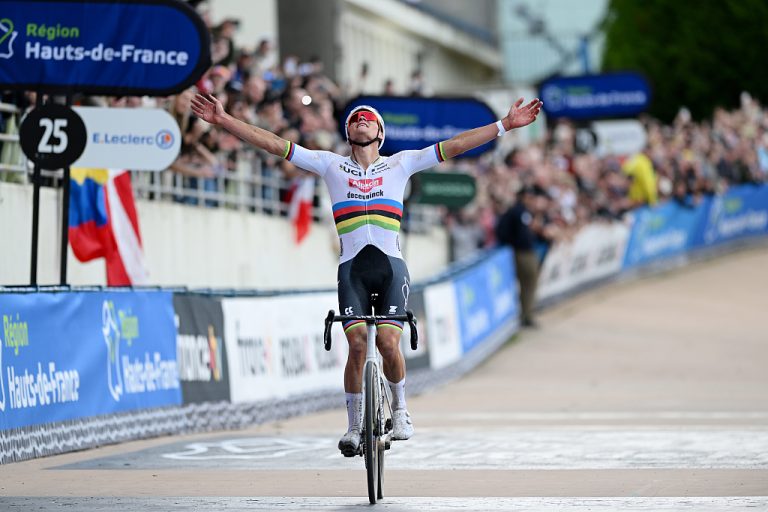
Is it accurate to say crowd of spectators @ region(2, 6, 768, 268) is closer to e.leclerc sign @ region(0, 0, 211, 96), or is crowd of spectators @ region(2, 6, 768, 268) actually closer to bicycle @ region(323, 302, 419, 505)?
e.leclerc sign @ region(0, 0, 211, 96)

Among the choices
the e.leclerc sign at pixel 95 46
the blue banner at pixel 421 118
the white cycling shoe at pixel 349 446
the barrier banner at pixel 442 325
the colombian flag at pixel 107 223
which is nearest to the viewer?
the white cycling shoe at pixel 349 446

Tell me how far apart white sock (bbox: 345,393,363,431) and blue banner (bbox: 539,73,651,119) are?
20655 millimetres

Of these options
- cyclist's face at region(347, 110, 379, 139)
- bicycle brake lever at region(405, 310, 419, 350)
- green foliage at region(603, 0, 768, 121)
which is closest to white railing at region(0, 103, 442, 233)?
cyclist's face at region(347, 110, 379, 139)

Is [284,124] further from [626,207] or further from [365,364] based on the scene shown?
[626,207]

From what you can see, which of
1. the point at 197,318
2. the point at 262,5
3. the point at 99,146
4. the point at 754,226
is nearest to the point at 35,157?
the point at 99,146

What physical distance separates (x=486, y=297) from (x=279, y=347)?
29.1 ft

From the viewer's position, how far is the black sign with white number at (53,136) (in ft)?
48.4

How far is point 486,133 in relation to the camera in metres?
11.2

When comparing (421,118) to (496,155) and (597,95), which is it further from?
(496,155)

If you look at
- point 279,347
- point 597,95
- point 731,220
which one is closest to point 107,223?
point 279,347

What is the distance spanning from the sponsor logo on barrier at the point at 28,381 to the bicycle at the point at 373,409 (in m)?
3.06

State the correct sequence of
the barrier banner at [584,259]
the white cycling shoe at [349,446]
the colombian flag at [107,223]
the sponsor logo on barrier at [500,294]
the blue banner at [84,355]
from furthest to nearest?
the barrier banner at [584,259]
the sponsor logo on barrier at [500,294]
the colombian flag at [107,223]
the blue banner at [84,355]
the white cycling shoe at [349,446]

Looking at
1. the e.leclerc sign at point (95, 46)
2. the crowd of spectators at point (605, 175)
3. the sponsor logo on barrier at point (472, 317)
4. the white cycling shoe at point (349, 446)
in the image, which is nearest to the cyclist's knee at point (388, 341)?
the white cycling shoe at point (349, 446)

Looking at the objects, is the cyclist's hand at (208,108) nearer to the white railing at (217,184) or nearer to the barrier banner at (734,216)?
the white railing at (217,184)
